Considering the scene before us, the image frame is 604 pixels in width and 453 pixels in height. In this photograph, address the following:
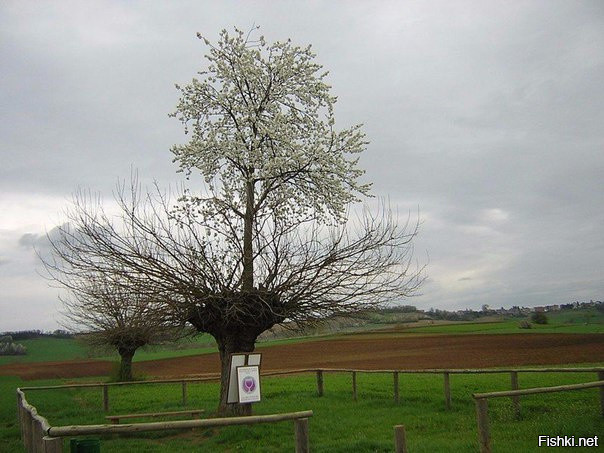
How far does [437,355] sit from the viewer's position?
38.6 m

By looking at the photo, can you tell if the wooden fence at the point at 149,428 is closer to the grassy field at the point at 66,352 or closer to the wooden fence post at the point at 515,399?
the wooden fence post at the point at 515,399

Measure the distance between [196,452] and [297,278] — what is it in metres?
4.73

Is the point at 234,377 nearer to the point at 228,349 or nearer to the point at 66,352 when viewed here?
the point at 228,349

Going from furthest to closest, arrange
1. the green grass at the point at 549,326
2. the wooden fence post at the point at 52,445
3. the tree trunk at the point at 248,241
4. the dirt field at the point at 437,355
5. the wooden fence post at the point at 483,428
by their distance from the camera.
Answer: the green grass at the point at 549,326
the dirt field at the point at 437,355
the tree trunk at the point at 248,241
the wooden fence post at the point at 483,428
the wooden fence post at the point at 52,445

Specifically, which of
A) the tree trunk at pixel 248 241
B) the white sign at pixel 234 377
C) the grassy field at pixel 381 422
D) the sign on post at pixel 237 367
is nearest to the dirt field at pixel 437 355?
the grassy field at pixel 381 422

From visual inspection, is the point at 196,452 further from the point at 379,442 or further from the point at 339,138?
the point at 339,138

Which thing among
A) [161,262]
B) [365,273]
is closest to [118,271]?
[161,262]

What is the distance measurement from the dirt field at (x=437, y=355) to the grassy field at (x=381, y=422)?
40.8 feet

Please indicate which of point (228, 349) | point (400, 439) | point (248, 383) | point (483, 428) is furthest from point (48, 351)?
point (400, 439)

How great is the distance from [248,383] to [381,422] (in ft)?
9.70

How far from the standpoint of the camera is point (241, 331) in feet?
47.5

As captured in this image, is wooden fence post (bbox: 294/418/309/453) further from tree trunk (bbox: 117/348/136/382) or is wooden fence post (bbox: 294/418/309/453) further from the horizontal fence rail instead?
tree trunk (bbox: 117/348/136/382)

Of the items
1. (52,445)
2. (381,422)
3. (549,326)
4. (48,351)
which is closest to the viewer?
(52,445)

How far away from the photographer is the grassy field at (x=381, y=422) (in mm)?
10055
